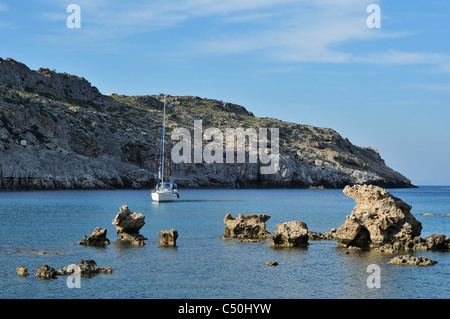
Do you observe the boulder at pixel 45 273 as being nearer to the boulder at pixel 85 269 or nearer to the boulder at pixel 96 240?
the boulder at pixel 85 269

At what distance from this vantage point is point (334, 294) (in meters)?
24.7

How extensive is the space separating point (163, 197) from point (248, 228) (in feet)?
173

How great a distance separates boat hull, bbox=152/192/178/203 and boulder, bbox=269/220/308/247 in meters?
55.9

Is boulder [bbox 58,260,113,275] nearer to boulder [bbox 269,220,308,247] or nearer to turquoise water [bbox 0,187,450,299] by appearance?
turquoise water [bbox 0,187,450,299]

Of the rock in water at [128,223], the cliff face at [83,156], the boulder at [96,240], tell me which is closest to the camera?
the boulder at [96,240]

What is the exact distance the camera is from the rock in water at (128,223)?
39.9 m

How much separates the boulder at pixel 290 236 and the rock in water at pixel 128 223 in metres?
10.0

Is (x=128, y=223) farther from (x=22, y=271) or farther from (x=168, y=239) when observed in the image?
(x=22, y=271)

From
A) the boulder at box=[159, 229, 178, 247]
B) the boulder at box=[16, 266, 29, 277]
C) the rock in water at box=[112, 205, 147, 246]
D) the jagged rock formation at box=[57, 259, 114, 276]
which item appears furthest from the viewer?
the rock in water at box=[112, 205, 147, 246]

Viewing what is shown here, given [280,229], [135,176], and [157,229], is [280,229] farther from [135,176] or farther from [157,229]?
[135,176]

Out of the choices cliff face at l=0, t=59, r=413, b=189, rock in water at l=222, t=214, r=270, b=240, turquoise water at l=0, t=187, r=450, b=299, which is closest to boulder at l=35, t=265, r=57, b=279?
turquoise water at l=0, t=187, r=450, b=299

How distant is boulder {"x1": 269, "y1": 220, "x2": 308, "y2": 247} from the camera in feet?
124

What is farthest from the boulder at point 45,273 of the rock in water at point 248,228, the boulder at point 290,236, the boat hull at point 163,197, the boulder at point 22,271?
the boat hull at point 163,197

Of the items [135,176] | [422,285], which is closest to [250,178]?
[135,176]
